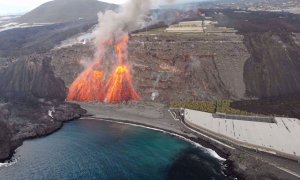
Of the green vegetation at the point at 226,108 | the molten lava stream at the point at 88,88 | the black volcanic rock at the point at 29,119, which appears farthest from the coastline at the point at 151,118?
the green vegetation at the point at 226,108

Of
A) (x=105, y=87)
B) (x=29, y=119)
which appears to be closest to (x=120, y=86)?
(x=105, y=87)

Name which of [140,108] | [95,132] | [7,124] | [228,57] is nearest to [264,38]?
[228,57]

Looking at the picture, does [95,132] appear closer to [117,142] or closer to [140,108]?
[117,142]

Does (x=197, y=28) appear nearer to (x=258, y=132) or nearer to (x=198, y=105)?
(x=198, y=105)

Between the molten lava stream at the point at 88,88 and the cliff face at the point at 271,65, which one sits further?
the molten lava stream at the point at 88,88

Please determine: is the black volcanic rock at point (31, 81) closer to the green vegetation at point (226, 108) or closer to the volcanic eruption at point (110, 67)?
the volcanic eruption at point (110, 67)

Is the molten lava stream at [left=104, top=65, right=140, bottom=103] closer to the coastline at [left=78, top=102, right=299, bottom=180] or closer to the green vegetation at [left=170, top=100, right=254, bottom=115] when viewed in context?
the coastline at [left=78, top=102, right=299, bottom=180]

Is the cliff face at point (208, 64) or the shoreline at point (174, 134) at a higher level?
the cliff face at point (208, 64)
